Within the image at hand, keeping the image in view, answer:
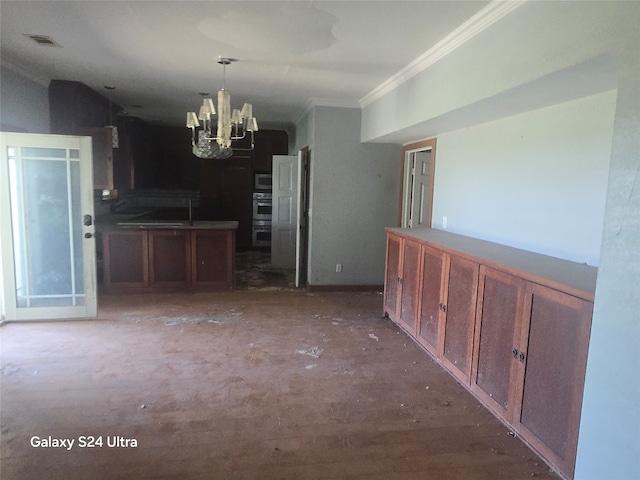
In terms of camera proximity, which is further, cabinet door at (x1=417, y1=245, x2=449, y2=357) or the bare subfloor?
cabinet door at (x1=417, y1=245, x2=449, y2=357)

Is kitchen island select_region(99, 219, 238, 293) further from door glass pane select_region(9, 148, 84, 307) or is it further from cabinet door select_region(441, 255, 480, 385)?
cabinet door select_region(441, 255, 480, 385)

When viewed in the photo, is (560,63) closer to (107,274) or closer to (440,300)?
(440,300)

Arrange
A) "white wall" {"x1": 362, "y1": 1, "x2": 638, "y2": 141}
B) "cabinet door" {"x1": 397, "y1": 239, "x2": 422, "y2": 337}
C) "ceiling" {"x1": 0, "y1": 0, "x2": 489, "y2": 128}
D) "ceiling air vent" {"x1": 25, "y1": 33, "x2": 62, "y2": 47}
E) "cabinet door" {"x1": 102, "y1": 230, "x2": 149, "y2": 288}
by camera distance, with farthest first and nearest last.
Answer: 1. "cabinet door" {"x1": 102, "y1": 230, "x2": 149, "y2": 288}
2. "cabinet door" {"x1": 397, "y1": 239, "x2": 422, "y2": 337}
3. "ceiling air vent" {"x1": 25, "y1": 33, "x2": 62, "y2": 47}
4. "ceiling" {"x1": 0, "y1": 0, "x2": 489, "y2": 128}
5. "white wall" {"x1": 362, "y1": 1, "x2": 638, "y2": 141}

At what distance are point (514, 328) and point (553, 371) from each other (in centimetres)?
34

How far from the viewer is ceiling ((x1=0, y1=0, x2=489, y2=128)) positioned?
2.65 meters

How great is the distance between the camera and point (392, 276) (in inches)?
175

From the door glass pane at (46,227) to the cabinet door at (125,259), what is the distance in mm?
991

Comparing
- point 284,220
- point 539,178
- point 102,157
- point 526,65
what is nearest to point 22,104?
point 102,157

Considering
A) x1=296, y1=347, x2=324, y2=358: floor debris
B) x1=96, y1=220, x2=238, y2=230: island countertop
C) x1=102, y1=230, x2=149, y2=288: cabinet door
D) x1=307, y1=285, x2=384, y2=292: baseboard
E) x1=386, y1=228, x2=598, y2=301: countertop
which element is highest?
x1=386, y1=228, x2=598, y2=301: countertop

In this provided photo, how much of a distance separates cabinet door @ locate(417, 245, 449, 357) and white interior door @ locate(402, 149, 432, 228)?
1902mm

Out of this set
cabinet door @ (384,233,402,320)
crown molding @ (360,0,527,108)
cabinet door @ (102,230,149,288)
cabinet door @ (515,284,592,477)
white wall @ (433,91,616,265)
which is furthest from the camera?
cabinet door @ (102,230,149,288)

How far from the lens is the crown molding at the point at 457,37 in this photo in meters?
2.42

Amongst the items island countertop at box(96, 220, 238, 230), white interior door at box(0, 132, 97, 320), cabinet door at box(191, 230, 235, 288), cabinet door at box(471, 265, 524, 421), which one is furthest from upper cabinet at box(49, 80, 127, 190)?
cabinet door at box(471, 265, 524, 421)

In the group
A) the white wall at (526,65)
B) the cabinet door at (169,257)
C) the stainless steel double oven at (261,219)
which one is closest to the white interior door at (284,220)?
the stainless steel double oven at (261,219)
